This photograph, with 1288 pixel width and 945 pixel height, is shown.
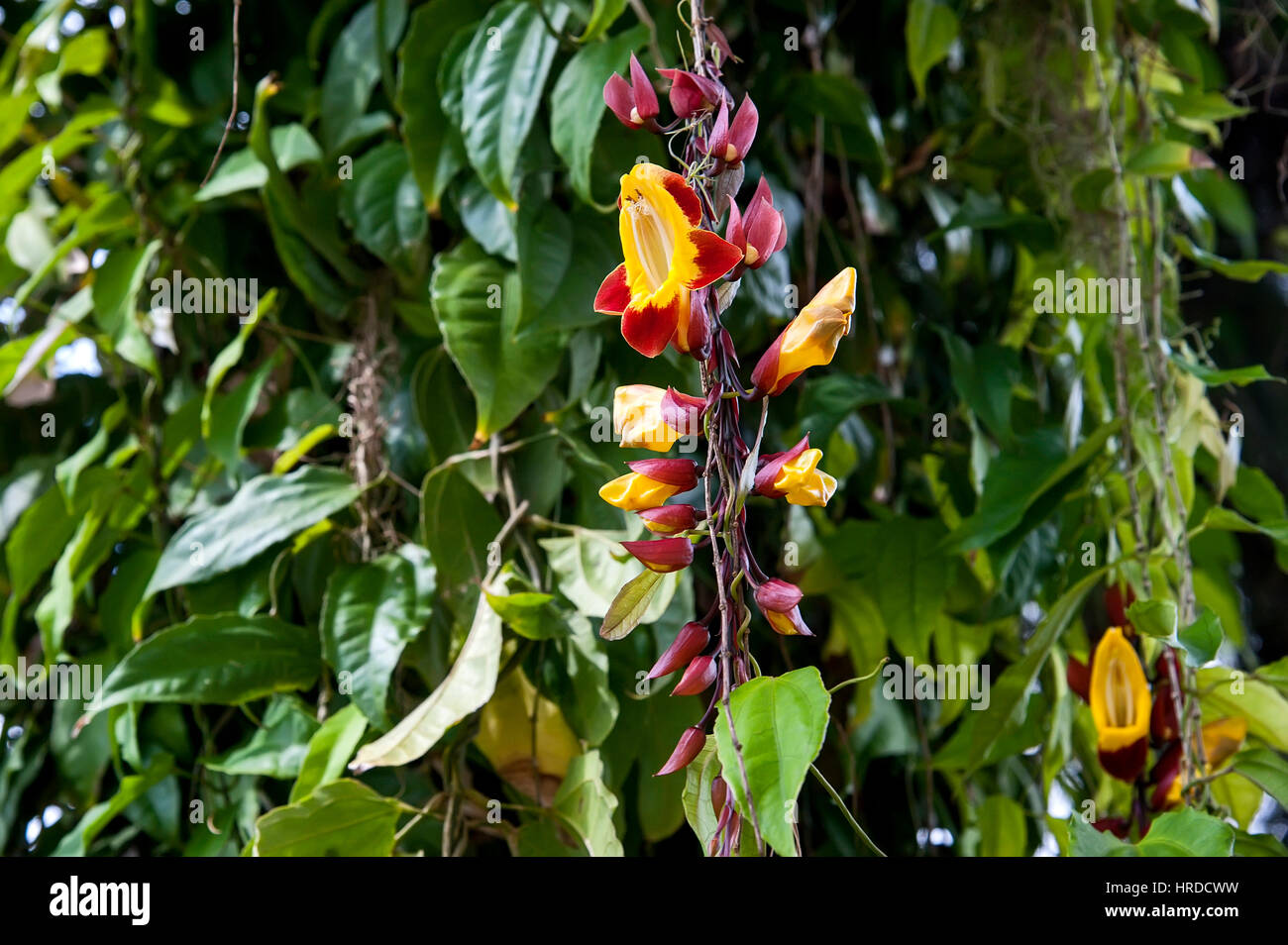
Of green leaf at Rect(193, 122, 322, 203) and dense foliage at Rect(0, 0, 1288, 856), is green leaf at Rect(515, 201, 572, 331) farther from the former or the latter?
green leaf at Rect(193, 122, 322, 203)

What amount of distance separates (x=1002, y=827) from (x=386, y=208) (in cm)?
65

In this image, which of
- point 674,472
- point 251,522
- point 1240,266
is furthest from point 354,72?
point 1240,266

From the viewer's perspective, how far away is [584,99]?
657 mm

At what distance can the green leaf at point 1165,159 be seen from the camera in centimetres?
72

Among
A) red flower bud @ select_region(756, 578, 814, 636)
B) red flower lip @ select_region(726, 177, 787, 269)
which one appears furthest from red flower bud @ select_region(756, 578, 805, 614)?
red flower lip @ select_region(726, 177, 787, 269)

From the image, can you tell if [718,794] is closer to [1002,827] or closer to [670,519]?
[670,519]

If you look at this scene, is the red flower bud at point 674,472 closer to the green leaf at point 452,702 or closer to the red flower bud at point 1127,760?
the green leaf at point 452,702

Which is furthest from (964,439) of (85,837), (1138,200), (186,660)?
(85,837)

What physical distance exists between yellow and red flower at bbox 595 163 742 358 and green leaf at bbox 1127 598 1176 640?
327 mm

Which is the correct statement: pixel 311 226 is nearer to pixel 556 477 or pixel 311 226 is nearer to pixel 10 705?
pixel 556 477

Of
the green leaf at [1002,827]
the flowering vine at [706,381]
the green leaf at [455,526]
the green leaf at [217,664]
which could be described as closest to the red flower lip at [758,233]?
the flowering vine at [706,381]

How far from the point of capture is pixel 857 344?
0.92 m

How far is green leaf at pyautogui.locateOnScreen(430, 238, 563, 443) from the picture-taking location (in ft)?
2.22

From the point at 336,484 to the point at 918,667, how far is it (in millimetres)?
428
